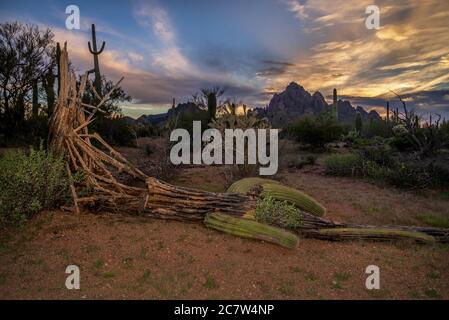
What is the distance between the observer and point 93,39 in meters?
18.7

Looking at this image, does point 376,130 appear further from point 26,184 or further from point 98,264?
point 98,264

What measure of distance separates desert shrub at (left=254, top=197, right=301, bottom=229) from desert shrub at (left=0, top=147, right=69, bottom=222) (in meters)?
3.24

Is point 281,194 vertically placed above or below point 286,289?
above

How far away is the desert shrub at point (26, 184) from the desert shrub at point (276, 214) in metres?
3.24

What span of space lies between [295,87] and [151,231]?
69.5 meters

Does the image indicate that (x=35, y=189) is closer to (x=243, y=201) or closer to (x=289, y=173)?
(x=243, y=201)

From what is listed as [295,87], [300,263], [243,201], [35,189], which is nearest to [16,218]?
[35,189]

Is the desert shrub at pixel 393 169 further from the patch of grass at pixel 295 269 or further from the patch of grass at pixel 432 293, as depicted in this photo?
the patch of grass at pixel 295 269

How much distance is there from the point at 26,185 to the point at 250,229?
11.1 ft

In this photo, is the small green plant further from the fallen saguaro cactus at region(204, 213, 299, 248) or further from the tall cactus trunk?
the tall cactus trunk

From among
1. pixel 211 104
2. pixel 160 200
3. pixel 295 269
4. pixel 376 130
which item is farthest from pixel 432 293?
pixel 376 130

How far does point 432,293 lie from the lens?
416cm

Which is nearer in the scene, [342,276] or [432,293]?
[432,293]

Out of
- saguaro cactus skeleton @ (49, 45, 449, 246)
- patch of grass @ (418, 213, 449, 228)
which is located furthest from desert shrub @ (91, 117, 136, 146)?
patch of grass @ (418, 213, 449, 228)
